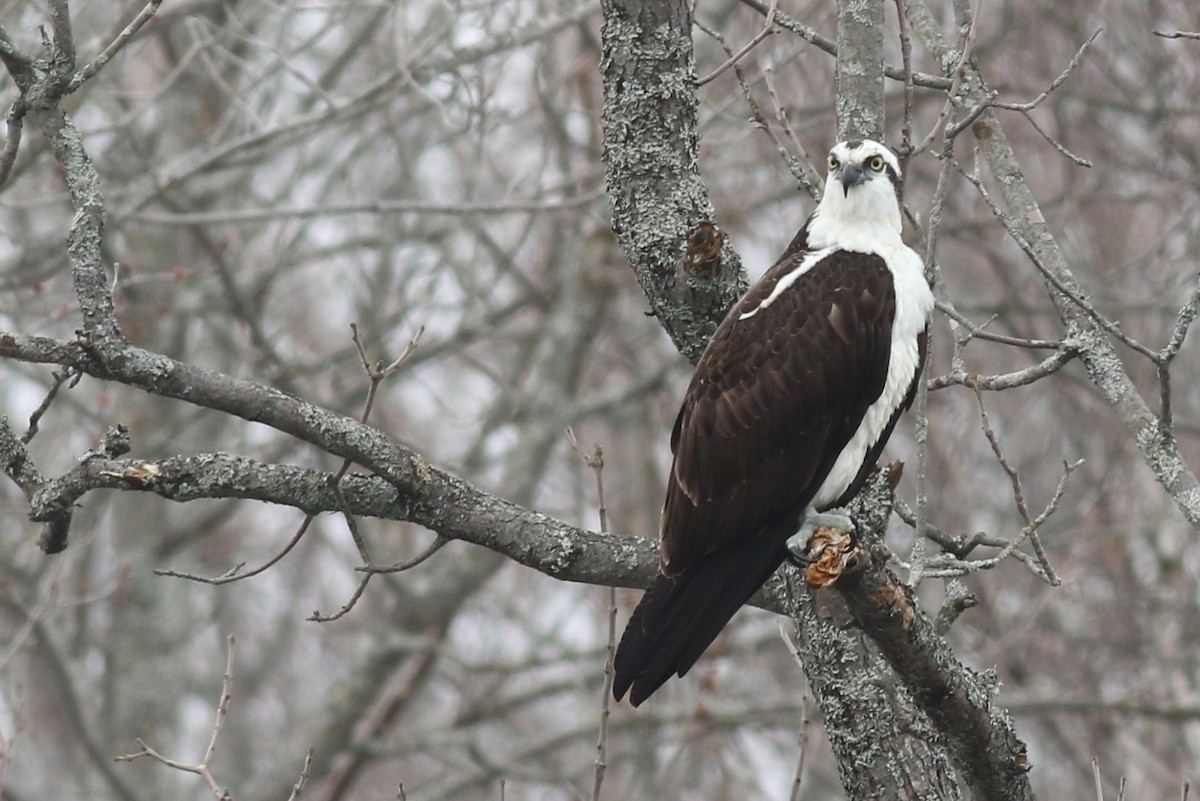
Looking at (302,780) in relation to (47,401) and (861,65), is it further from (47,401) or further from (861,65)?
(861,65)

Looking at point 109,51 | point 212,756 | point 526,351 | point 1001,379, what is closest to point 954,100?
point 1001,379

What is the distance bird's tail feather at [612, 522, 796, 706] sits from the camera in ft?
12.7

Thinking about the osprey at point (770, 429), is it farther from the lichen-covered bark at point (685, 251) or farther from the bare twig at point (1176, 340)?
the bare twig at point (1176, 340)

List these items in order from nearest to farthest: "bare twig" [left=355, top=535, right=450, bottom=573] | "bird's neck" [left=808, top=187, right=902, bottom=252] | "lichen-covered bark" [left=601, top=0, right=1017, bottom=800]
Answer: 1. "bare twig" [left=355, top=535, right=450, bottom=573]
2. "lichen-covered bark" [left=601, top=0, right=1017, bottom=800]
3. "bird's neck" [left=808, top=187, right=902, bottom=252]

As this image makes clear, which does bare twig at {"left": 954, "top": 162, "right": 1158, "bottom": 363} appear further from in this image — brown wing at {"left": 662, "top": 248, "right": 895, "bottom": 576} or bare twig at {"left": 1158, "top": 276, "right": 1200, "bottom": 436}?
brown wing at {"left": 662, "top": 248, "right": 895, "bottom": 576}

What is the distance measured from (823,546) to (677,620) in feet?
1.74

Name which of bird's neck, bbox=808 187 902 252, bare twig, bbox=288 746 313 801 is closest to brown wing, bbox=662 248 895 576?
bird's neck, bbox=808 187 902 252

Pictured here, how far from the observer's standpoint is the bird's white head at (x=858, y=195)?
14.1 feet

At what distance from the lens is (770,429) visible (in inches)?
162

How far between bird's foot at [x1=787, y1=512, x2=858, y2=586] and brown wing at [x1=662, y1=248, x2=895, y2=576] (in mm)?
134

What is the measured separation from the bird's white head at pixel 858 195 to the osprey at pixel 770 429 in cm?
2

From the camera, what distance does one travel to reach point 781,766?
43.5ft

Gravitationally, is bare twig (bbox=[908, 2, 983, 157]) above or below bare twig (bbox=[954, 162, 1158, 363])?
above

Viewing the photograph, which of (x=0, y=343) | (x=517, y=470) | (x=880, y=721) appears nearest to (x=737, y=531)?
(x=880, y=721)
